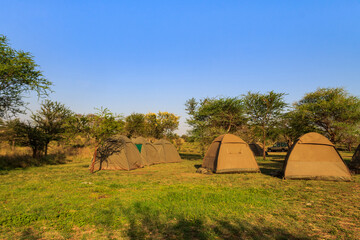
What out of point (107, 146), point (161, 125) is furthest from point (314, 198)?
point (161, 125)

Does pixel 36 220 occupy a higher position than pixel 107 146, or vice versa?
pixel 107 146

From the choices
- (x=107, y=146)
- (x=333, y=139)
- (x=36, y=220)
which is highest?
(x=333, y=139)

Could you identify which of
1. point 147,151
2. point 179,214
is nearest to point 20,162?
point 147,151

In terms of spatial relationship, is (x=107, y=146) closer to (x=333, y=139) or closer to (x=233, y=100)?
(x=233, y=100)

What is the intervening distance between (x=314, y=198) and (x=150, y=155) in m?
14.7

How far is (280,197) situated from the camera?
7.36m

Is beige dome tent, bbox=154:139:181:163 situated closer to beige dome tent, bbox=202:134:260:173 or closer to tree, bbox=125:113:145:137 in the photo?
beige dome tent, bbox=202:134:260:173

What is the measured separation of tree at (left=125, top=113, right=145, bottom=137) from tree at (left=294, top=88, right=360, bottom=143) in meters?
24.7

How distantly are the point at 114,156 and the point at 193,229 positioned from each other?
464 inches

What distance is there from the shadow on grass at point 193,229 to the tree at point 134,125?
3111 centimetres

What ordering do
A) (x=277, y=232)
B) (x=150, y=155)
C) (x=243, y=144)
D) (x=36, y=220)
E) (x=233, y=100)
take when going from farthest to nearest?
(x=233, y=100)
(x=150, y=155)
(x=243, y=144)
(x=36, y=220)
(x=277, y=232)

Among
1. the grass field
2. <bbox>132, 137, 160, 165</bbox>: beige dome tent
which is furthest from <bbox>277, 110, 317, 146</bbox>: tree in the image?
<bbox>132, 137, 160, 165</bbox>: beige dome tent

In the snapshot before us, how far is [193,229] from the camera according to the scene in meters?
4.68

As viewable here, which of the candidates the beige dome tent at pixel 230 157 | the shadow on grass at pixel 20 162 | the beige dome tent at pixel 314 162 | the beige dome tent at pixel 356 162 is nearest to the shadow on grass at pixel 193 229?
the beige dome tent at pixel 314 162
